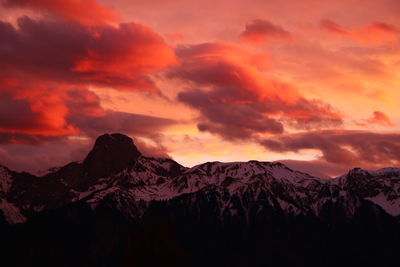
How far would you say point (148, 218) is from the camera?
82.8 meters

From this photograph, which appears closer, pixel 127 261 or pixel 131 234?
pixel 127 261

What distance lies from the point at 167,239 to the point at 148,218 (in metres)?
6.31

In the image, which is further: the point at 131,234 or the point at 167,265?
the point at 131,234

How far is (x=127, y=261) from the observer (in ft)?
249

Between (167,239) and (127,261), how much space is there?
16.9 feet

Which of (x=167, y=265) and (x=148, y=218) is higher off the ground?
(x=148, y=218)

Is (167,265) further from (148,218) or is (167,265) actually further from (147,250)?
(148,218)

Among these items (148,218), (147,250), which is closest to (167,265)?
(147,250)

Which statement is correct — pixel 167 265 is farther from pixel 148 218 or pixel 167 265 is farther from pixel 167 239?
pixel 148 218

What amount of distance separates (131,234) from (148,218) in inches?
129

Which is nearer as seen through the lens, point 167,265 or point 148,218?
point 167,265

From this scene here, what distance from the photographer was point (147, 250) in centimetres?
7619

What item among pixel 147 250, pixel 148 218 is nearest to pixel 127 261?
pixel 147 250

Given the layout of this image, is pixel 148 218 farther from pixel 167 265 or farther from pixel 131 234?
pixel 167 265
